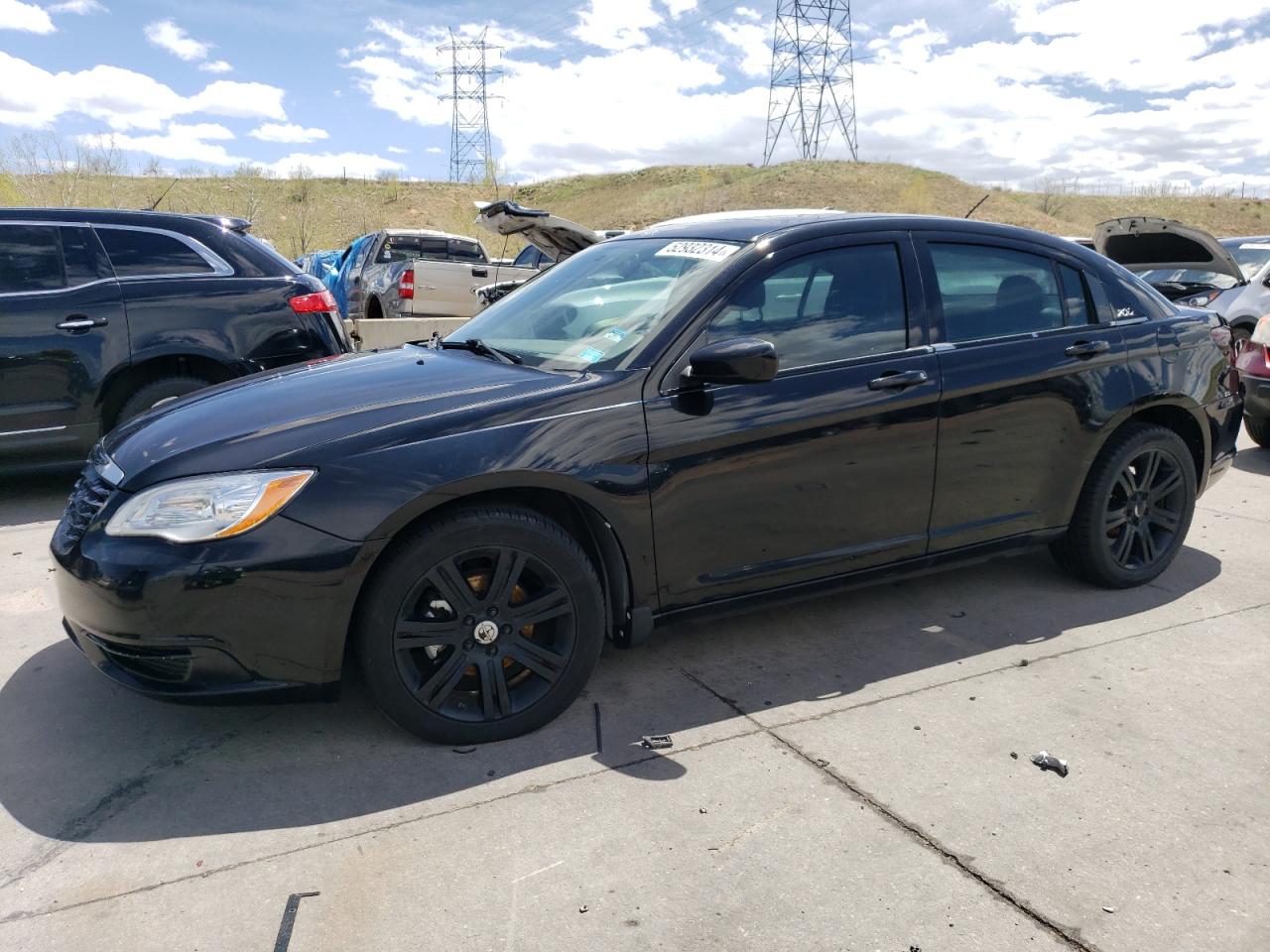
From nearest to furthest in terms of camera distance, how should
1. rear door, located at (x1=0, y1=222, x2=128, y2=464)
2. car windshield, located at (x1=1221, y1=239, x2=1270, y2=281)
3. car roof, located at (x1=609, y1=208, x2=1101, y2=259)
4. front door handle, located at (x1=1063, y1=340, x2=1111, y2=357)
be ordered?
1. car roof, located at (x1=609, y1=208, x2=1101, y2=259)
2. front door handle, located at (x1=1063, y1=340, x2=1111, y2=357)
3. rear door, located at (x1=0, y1=222, x2=128, y2=464)
4. car windshield, located at (x1=1221, y1=239, x2=1270, y2=281)

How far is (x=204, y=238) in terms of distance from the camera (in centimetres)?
641

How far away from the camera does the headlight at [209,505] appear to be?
2.85m

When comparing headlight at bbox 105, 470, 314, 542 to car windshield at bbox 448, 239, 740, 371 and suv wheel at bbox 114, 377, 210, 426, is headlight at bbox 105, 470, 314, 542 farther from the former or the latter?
suv wheel at bbox 114, 377, 210, 426

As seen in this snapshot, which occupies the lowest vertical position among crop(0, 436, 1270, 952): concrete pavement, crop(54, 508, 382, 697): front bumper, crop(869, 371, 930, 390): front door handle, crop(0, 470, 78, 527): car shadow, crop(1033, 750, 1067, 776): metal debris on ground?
crop(0, 470, 78, 527): car shadow

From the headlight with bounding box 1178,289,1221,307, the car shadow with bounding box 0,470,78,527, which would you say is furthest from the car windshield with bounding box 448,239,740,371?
the headlight with bounding box 1178,289,1221,307

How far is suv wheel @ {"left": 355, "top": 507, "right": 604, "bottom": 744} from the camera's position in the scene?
3002 mm

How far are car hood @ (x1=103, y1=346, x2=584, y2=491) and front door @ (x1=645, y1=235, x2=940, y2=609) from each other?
52 cm

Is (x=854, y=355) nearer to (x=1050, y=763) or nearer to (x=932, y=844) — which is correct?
(x=1050, y=763)

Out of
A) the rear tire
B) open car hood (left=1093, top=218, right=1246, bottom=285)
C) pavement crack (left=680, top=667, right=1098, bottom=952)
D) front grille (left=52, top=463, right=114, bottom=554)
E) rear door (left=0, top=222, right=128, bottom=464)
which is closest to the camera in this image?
pavement crack (left=680, top=667, right=1098, bottom=952)

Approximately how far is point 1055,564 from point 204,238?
17.9ft

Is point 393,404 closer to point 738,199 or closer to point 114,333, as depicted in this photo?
point 114,333

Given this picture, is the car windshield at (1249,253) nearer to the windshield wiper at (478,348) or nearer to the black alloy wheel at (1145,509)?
the black alloy wheel at (1145,509)

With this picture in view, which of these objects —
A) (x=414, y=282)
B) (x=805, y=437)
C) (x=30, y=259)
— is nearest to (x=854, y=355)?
(x=805, y=437)

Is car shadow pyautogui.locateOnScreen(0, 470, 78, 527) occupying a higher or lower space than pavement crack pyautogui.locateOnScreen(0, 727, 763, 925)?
lower
